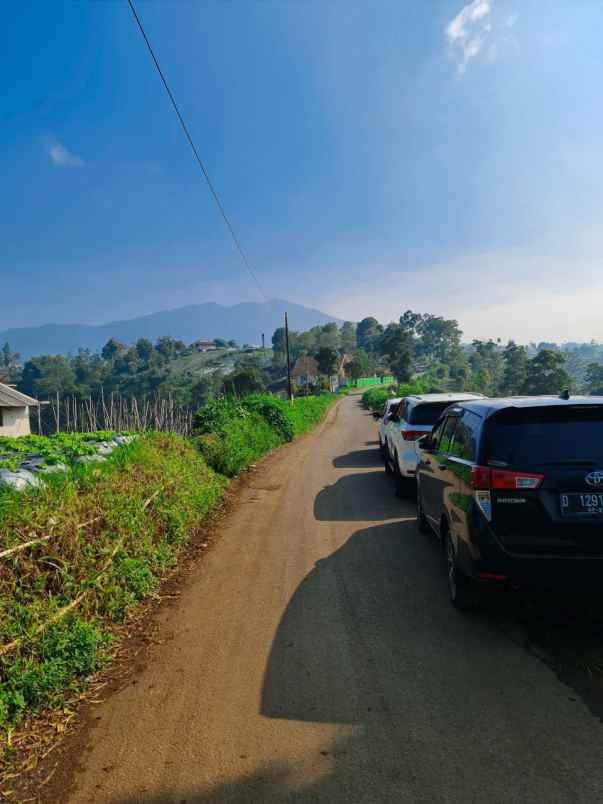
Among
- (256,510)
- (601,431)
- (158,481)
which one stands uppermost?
(601,431)

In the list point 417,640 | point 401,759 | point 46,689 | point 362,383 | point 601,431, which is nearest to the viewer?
point 401,759

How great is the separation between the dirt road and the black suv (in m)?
0.72

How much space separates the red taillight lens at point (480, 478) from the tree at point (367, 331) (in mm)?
160217

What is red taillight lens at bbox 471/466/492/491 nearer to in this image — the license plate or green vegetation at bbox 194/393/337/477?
the license plate

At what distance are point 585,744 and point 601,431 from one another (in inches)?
81.0

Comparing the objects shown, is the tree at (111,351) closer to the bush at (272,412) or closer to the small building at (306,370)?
the small building at (306,370)

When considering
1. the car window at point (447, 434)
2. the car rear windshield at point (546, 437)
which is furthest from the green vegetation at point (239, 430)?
the car rear windshield at point (546, 437)

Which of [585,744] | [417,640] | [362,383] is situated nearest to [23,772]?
[417,640]

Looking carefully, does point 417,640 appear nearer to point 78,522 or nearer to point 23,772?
point 23,772

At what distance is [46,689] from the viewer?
322 cm

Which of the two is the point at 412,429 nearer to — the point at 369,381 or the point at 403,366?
the point at 403,366

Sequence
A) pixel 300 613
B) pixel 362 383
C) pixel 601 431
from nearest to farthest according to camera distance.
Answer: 1. pixel 601 431
2. pixel 300 613
3. pixel 362 383

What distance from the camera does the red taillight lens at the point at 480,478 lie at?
3607mm

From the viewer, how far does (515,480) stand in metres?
3.50
